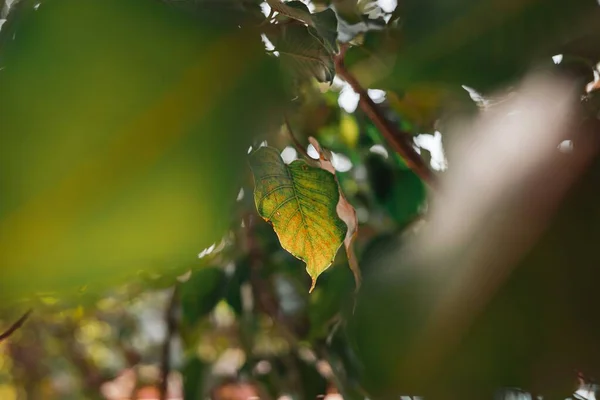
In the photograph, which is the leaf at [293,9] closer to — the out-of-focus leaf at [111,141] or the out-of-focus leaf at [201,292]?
the out-of-focus leaf at [111,141]

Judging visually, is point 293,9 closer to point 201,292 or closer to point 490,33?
point 490,33

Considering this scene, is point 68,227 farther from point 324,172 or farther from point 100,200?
point 324,172

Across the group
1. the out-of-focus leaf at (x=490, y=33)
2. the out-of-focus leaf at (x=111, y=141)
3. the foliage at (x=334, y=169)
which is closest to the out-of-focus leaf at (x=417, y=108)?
the foliage at (x=334, y=169)

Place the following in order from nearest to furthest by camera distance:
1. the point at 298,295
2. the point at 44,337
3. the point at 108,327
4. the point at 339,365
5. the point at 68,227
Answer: the point at 68,227 < the point at 339,365 < the point at 298,295 < the point at 44,337 < the point at 108,327

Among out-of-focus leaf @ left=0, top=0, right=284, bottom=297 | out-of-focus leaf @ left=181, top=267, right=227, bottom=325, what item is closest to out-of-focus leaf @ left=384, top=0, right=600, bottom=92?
out-of-focus leaf @ left=0, top=0, right=284, bottom=297

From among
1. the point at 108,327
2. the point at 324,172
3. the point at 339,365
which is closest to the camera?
the point at 324,172

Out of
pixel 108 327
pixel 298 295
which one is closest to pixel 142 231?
pixel 298 295

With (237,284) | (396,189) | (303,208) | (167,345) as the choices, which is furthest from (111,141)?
(167,345)
